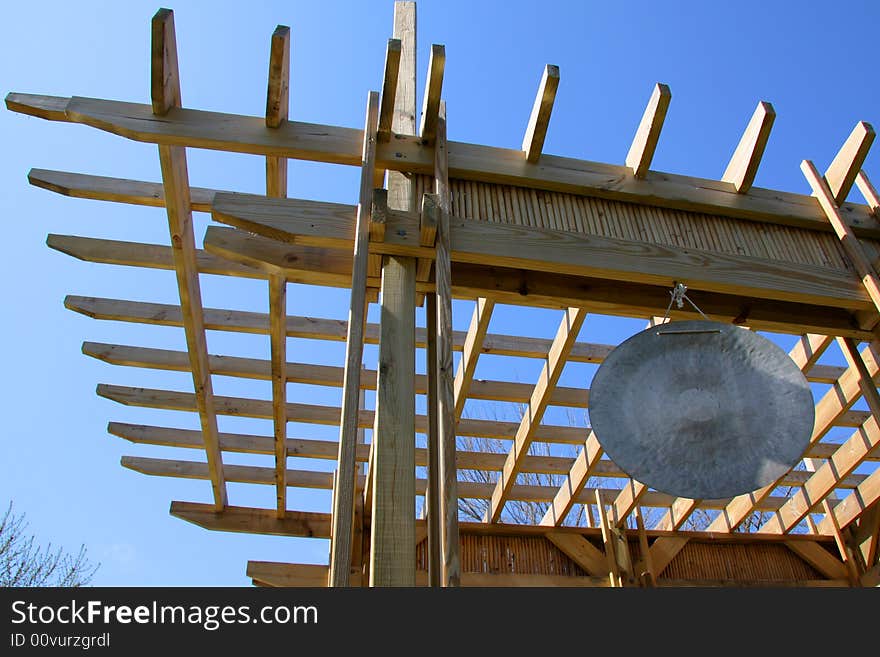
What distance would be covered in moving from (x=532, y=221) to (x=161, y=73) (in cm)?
170

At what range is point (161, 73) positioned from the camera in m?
3.17

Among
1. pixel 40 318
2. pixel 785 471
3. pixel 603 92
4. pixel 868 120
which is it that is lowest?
pixel 785 471

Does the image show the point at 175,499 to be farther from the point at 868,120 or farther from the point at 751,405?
the point at 868,120

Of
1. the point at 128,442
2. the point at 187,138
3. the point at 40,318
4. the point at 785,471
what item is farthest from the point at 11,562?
the point at 785,471

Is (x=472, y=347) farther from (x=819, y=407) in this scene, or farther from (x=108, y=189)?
(x=819, y=407)

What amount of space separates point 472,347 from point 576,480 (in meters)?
2.00

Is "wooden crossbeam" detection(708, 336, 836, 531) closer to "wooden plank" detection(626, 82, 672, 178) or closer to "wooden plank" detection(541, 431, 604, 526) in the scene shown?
"wooden plank" detection(541, 431, 604, 526)

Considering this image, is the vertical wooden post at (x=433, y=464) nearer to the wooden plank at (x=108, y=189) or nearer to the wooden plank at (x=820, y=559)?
the wooden plank at (x=108, y=189)

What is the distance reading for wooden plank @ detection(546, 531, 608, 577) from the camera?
21.1 ft

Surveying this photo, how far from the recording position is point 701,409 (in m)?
3.06


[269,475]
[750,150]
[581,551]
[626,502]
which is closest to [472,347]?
[750,150]

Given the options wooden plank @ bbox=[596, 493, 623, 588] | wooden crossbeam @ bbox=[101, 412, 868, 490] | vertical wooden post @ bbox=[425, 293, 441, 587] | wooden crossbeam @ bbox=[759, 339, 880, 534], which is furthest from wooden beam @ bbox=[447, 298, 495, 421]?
wooden crossbeam @ bbox=[759, 339, 880, 534]

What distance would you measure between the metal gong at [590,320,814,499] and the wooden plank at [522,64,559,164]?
102 centimetres

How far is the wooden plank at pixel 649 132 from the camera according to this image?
11.4 feet
